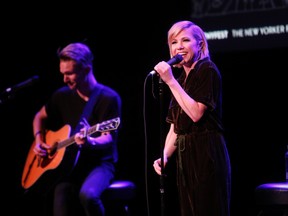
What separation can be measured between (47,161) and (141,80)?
1233 mm

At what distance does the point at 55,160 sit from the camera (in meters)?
4.45

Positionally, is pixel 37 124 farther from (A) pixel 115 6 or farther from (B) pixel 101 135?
(A) pixel 115 6

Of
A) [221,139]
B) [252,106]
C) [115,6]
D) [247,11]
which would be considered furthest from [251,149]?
[115,6]

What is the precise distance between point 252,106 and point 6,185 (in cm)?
283

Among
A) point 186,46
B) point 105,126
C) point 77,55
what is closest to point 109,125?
point 105,126

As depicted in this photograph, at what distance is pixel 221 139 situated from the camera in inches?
116

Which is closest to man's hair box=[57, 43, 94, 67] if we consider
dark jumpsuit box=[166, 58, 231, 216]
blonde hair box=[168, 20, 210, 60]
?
blonde hair box=[168, 20, 210, 60]

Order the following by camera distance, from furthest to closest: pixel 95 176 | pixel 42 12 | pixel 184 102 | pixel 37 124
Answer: pixel 42 12, pixel 37 124, pixel 95 176, pixel 184 102

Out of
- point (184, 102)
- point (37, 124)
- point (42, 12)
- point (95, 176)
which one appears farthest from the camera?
point (42, 12)

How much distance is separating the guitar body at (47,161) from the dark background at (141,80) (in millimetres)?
578

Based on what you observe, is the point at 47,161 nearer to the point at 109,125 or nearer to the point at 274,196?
the point at 109,125

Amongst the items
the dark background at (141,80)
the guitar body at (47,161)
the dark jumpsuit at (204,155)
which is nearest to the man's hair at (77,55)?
the dark background at (141,80)

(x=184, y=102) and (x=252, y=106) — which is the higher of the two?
(x=184, y=102)

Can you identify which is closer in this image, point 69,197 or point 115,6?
point 69,197
